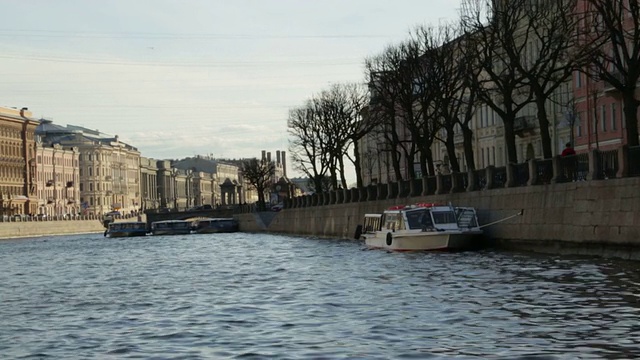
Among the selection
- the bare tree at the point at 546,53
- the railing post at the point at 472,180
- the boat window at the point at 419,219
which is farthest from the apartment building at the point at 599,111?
the boat window at the point at 419,219

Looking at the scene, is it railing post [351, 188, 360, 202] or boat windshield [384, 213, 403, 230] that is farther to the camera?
railing post [351, 188, 360, 202]

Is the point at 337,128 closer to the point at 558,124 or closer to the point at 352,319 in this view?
the point at 558,124

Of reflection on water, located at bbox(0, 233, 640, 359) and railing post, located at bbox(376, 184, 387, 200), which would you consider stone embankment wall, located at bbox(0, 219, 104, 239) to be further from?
reflection on water, located at bbox(0, 233, 640, 359)

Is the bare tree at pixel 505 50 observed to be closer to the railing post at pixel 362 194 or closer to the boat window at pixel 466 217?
the boat window at pixel 466 217

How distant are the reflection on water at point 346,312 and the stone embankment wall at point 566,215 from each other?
4.10 feet

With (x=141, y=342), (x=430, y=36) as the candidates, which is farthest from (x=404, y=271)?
(x=430, y=36)

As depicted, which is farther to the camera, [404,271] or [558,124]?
[558,124]

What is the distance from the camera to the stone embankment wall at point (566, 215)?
41.7 metres

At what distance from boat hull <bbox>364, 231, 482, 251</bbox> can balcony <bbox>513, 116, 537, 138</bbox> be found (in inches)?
1338

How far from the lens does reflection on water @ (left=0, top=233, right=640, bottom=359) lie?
76.2 feet

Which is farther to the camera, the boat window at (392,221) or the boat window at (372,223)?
the boat window at (372,223)

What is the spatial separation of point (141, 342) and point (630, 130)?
28.1 m

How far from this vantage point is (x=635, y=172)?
42.7 meters

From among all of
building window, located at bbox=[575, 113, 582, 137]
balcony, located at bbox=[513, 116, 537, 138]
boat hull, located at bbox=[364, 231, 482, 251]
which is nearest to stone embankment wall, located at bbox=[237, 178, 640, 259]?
boat hull, located at bbox=[364, 231, 482, 251]
